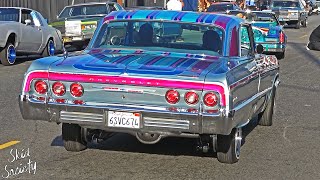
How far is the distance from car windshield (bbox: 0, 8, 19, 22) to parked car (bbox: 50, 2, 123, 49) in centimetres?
251

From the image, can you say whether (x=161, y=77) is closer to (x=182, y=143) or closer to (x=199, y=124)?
(x=199, y=124)

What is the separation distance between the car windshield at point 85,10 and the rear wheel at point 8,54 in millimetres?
5008

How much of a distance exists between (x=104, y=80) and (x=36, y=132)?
258 centimetres

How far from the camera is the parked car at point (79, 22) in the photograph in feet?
65.2

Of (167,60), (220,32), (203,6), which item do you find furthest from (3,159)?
(203,6)

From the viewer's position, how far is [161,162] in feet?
22.5

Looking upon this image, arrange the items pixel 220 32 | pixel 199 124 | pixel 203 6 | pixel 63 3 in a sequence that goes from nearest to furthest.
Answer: pixel 199 124 → pixel 220 32 → pixel 63 3 → pixel 203 6

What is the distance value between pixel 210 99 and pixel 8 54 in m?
11.5

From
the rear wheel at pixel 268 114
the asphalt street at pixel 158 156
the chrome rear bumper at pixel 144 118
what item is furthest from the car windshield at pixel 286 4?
the chrome rear bumper at pixel 144 118

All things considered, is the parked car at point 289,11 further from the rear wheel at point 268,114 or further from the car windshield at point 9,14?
the rear wheel at point 268,114

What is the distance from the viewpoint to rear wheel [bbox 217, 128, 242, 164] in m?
6.64

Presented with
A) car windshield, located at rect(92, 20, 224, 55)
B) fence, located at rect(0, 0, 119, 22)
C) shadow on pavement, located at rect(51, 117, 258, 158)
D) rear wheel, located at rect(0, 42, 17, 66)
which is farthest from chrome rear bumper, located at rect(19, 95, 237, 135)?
fence, located at rect(0, 0, 119, 22)

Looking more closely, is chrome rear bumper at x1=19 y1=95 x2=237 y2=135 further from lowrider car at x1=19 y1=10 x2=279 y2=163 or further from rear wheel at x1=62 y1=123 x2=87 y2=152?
rear wheel at x1=62 y1=123 x2=87 y2=152

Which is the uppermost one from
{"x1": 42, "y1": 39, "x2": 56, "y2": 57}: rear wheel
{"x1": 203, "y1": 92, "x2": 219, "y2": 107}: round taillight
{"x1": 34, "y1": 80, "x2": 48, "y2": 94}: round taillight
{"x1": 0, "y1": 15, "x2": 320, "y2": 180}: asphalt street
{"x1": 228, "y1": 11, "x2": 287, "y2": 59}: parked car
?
{"x1": 34, "y1": 80, "x2": 48, "y2": 94}: round taillight
